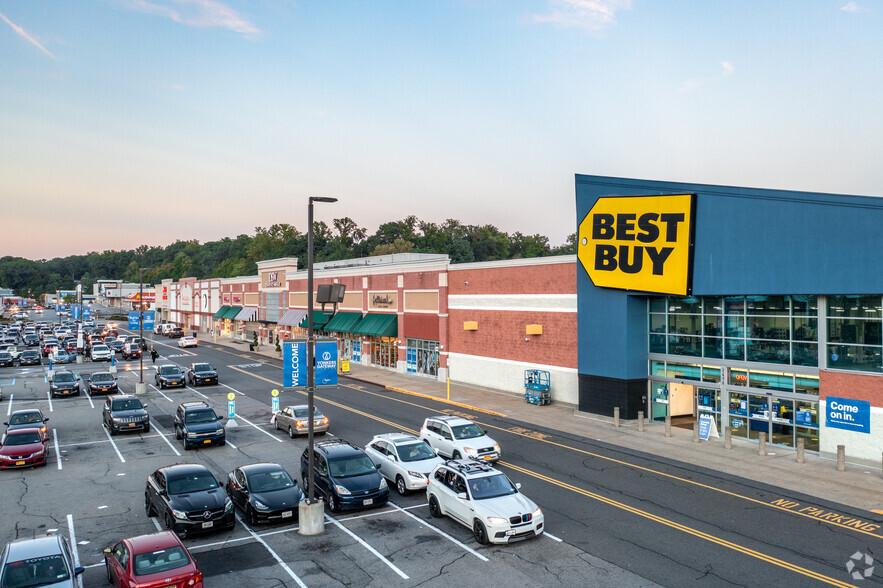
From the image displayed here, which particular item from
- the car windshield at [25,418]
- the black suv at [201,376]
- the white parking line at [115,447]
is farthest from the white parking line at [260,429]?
the black suv at [201,376]

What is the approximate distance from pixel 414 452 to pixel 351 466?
261 centimetres

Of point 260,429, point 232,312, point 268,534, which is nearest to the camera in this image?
point 268,534

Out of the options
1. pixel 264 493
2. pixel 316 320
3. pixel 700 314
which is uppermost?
pixel 700 314

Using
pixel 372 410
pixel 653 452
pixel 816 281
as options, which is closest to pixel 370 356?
pixel 372 410

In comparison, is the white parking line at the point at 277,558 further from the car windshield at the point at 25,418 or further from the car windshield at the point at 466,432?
the car windshield at the point at 25,418

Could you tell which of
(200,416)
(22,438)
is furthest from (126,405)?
(22,438)

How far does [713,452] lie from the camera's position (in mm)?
24656

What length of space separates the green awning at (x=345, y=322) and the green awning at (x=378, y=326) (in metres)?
1.06

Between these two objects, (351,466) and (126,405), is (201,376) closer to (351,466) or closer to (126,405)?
(126,405)

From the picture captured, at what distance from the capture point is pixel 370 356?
5678cm

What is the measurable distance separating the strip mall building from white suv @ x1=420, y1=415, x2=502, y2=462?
10258 millimetres

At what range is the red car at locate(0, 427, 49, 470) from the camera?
2245 centimetres

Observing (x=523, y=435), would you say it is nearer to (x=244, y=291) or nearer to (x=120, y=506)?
(x=120, y=506)

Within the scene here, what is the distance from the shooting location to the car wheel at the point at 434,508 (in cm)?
1719
